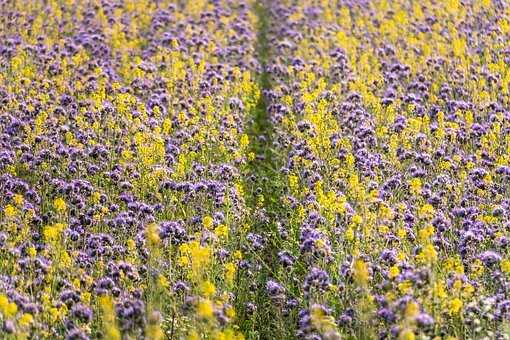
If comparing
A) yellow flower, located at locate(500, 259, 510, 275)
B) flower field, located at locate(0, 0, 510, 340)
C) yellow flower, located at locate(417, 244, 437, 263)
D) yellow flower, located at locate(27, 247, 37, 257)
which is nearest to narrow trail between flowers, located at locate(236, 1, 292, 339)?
flower field, located at locate(0, 0, 510, 340)

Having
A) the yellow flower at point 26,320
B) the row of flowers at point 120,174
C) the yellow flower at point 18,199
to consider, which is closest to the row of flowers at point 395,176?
the row of flowers at point 120,174

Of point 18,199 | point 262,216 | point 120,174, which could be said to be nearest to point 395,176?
point 262,216

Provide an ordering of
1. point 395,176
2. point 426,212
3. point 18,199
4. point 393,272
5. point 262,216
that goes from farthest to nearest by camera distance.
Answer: point 262,216 → point 395,176 → point 18,199 → point 426,212 → point 393,272

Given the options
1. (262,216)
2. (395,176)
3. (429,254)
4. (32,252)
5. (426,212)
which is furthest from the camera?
(262,216)

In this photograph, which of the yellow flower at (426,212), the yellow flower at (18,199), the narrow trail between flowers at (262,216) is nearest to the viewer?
the yellow flower at (426,212)

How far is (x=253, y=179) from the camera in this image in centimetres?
1199

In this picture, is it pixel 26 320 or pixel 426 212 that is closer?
pixel 26 320

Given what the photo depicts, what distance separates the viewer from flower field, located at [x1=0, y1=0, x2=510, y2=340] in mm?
7723

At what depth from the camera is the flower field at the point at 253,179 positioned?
7723 mm

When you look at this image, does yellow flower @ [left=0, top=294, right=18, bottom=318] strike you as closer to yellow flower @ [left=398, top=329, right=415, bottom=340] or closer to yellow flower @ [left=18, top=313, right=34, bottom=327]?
yellow flower @ [left=18, top=313, right=34, bottom=327]

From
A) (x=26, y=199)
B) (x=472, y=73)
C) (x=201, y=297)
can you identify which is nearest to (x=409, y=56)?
(x=472, y=73)

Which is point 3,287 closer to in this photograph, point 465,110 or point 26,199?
point 26,199

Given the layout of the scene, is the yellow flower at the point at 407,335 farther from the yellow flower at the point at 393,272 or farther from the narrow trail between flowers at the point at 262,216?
the narrow trail between flowers at the point at 262,216

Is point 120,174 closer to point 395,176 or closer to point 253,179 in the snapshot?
point 253,179
